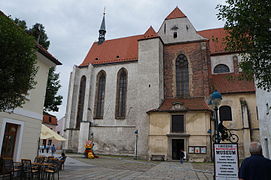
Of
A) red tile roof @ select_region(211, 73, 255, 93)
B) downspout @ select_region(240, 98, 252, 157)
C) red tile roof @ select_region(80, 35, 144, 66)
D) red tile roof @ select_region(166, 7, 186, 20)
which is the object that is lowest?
downspout @ select_region(240, 98, 252, 157)

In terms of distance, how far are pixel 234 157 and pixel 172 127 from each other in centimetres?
1814

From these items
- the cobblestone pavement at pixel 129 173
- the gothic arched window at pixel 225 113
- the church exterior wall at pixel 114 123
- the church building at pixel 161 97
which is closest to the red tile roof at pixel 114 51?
the church building at pixel 161 97

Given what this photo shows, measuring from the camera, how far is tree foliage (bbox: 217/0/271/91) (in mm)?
6273

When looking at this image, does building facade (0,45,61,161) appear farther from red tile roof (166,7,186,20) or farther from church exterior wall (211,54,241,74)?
church exterior wall (211,54,241,74)

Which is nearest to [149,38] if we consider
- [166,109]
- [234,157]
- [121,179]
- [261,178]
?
[166,109]

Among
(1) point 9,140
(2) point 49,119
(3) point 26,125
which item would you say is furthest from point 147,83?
(2) point 49,119

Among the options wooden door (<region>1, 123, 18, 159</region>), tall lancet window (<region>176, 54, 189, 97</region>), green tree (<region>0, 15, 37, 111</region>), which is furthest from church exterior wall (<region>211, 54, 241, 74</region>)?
green tree (<region>0, 15, 37, 111</region>)

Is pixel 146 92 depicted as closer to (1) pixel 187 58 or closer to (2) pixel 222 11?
(1) pixel 187 58

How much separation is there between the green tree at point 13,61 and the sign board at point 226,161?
6.38 m

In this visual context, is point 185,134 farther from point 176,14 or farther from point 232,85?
point 176,14

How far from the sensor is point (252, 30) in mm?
6621

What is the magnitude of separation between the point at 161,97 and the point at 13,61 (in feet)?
72.2

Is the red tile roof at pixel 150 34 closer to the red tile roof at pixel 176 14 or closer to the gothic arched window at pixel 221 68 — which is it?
the red tile roof at pixel 176 14

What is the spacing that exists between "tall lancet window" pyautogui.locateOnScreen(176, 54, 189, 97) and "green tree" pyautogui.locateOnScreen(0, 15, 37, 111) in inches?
884
